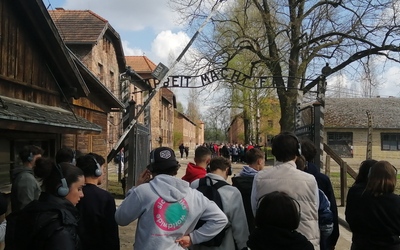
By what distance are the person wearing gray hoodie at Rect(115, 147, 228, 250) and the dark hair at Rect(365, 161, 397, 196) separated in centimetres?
164

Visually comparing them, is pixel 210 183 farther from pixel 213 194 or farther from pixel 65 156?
pixel 65 156

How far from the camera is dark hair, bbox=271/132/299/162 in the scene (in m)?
4.18

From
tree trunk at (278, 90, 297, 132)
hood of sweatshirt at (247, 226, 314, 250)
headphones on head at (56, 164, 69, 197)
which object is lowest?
hood of sweatshirt at (247, 226, 314, 250)

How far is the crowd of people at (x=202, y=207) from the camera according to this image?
10.0ft

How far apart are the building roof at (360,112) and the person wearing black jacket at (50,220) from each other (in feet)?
133

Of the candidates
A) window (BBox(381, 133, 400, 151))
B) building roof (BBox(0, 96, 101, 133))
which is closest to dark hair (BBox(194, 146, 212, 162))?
building roof (BBox(0, 96, 101, 133))

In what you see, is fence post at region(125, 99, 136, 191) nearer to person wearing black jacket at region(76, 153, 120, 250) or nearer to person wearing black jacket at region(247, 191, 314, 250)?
person wearing black jacket at region(76, 153, 120, 250)

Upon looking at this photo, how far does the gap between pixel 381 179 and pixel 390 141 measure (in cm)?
4132

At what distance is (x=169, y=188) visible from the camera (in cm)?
354

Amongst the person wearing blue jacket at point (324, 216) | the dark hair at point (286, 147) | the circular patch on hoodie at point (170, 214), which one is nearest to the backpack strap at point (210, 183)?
the dark hair at point (286, 147)

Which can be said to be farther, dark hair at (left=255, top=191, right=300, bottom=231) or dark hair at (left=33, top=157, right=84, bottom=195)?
dark hair at (left=33, top=157, right=84, bottom=195)

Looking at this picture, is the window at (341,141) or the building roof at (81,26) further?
the window at (341,141)

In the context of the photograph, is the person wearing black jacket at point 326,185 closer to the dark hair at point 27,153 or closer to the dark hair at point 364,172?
the dark hair at point 364,172

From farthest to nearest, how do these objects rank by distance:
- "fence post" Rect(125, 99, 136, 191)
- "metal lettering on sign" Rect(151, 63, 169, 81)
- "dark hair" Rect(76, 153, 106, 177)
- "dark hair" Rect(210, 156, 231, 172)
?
1. "metal lettering on sign" Rect(151, 63, 169, 81)
2. "fence post" Rect(125, 99, 136, 191)
3. "dark hair" Rect(210, 156, 231, 172)
4. "dark hair" Rect(76, 153, 106, 177)
